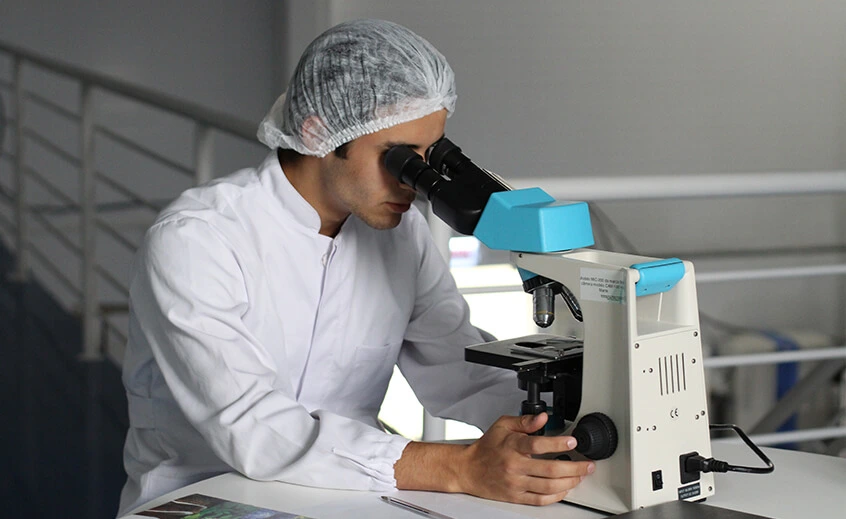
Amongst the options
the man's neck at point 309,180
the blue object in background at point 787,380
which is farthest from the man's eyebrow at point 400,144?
the blue object in background at point 787,380

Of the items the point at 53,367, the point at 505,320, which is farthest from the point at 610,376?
the point at 53,367

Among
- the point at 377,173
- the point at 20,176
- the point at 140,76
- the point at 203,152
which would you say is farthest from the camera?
the point at 140,76

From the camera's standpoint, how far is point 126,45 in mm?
5332

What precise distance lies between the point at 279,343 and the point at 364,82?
16.2 inches

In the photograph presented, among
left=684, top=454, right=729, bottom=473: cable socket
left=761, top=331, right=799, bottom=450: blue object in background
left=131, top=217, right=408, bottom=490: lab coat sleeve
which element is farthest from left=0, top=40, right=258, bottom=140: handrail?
left=761, top=331, right=799, bottom=450: blue object in background

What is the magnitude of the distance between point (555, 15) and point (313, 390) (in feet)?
8.18

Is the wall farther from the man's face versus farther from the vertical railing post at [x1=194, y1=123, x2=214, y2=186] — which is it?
the man's face

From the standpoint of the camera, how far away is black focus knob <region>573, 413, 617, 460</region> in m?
1.13

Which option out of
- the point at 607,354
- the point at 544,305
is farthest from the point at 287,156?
the point at 607,354

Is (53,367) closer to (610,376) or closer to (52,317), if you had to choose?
(52,317)

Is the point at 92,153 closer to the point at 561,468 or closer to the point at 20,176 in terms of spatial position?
the point at 20,176

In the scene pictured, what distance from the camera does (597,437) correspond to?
1.13 metres

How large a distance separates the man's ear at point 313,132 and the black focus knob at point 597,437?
1.93 feet

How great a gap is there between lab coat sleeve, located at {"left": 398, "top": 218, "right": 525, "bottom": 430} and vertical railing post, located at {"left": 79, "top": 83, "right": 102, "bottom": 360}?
187 cm
